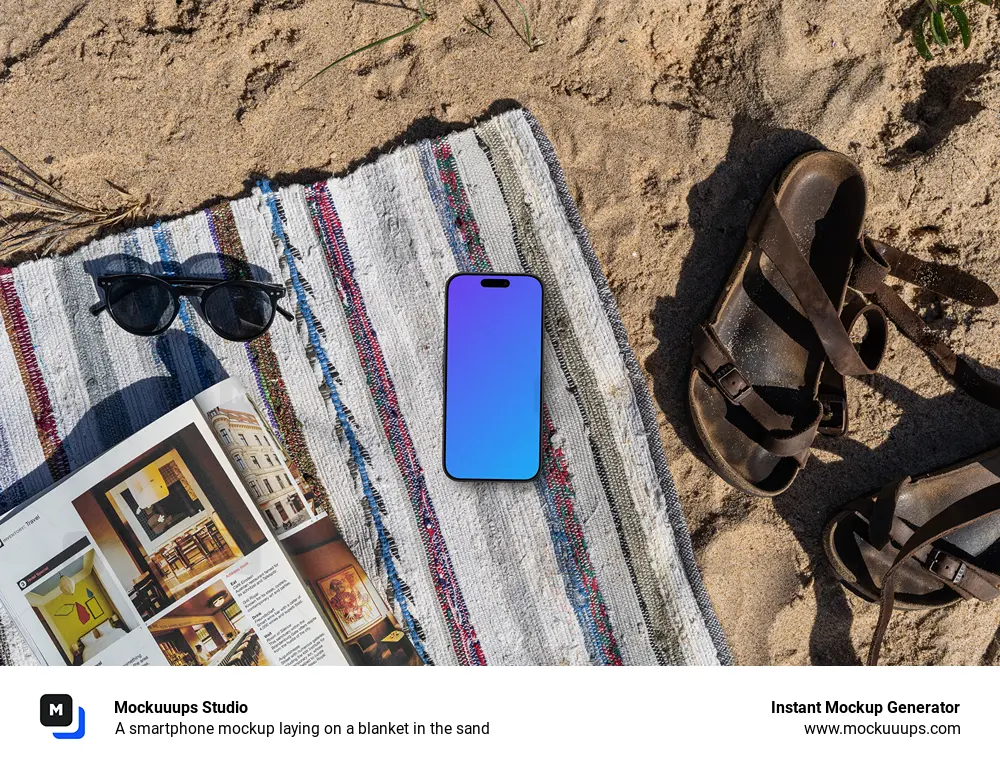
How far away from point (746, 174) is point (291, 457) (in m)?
1.08

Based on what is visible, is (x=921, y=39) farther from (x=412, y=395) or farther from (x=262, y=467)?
(x=262, y=467)

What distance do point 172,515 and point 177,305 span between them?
1.36ft

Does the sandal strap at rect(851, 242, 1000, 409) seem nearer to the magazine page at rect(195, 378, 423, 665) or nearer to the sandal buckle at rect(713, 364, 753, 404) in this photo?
the sandal buckle at rect(713, 364, 753, 404)

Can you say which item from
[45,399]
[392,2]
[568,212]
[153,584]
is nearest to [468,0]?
[392,2]

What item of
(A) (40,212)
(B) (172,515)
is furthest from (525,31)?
(B) (172,515)

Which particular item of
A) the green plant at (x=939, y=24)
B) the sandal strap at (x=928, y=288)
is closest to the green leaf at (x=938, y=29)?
the green plant at (x=939, y=24)

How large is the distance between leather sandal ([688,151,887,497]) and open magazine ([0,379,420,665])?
0.91 meters

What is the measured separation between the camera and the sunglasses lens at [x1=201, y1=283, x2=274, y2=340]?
146cm

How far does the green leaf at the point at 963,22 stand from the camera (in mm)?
1441

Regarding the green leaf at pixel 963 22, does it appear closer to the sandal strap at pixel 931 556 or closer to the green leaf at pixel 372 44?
the sandal strap at pixel 931 556

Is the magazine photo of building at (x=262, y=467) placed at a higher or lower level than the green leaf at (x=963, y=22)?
lower
